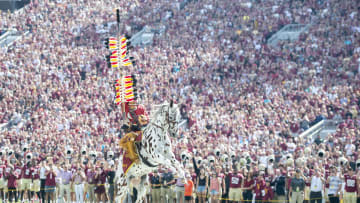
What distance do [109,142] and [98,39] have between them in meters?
13.9

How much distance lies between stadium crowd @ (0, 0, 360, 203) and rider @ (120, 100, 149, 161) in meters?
3.66

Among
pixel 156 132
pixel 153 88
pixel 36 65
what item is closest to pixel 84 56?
pixel 36 65

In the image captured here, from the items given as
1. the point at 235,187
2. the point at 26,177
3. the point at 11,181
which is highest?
the point at 26,177

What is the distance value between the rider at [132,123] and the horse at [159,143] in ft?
0.60

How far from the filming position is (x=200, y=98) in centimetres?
3044

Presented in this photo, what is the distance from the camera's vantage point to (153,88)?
3164cm

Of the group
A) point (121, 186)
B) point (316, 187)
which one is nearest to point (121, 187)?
point (121, 186)

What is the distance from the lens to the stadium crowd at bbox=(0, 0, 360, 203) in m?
20.1

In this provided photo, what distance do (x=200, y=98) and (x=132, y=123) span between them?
47.4 ft

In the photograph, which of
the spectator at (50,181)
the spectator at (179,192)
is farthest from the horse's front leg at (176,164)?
the spectator at (50,181)

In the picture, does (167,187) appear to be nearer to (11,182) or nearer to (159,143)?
(11,182)

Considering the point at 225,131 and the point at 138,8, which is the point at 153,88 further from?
the point at 138,8

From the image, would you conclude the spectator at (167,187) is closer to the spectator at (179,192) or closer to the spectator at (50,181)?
the spectator at (179,192)

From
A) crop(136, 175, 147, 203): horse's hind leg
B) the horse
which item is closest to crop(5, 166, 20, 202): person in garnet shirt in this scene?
crop(136, 175, 147, 203): horse's hind leg
